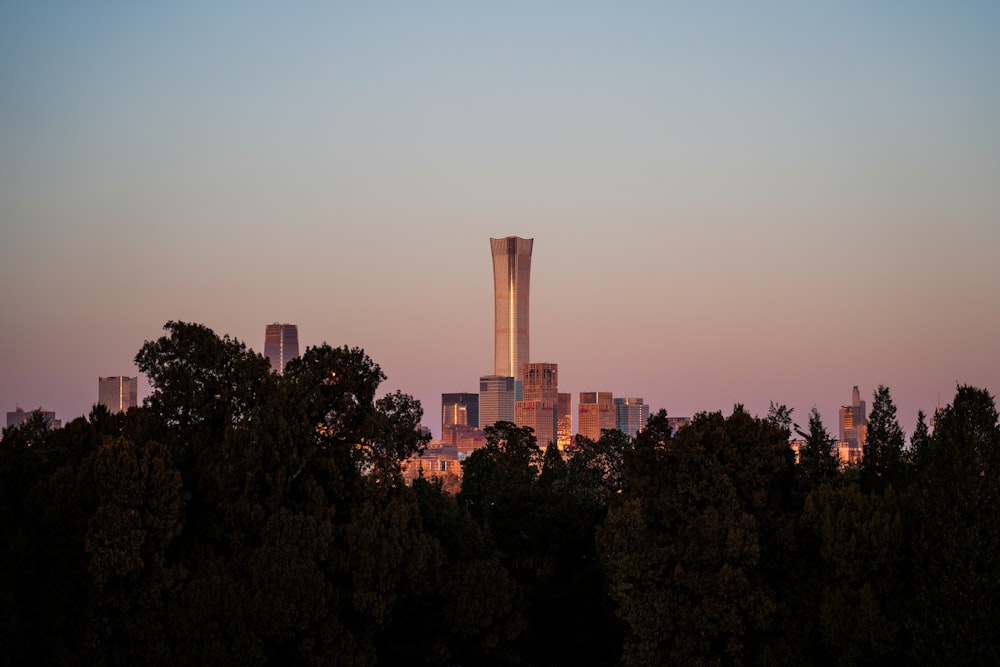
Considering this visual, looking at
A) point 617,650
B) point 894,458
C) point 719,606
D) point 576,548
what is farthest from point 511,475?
point 719,606

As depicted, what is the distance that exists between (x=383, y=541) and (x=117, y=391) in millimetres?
165274

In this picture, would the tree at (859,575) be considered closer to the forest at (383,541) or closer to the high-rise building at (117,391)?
the forest at (383,541)

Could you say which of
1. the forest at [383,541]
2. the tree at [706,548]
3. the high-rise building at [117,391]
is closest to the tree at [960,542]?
the forest at [383,541]

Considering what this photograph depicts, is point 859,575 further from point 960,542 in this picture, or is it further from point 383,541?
point 383,541

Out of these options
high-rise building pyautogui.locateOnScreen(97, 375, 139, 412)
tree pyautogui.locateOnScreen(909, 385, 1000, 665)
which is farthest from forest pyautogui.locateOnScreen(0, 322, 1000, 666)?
high-rise building pyautogui.locateOnScreen(97, 375, 139, 412)

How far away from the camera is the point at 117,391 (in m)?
193

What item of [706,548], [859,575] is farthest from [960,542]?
[706,548]

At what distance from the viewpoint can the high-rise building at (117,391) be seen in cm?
18862

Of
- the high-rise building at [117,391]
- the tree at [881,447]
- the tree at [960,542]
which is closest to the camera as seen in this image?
the tree at [960,542]

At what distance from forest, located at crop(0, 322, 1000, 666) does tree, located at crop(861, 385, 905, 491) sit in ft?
3.00

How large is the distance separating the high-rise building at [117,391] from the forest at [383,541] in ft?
501

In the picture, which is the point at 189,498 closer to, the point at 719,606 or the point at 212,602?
the point at 212,602

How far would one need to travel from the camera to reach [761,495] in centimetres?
3625

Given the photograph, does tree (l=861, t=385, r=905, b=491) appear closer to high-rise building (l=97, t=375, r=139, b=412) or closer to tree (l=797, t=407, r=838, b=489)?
tree (l=797, t=407, r=838, b=489)
